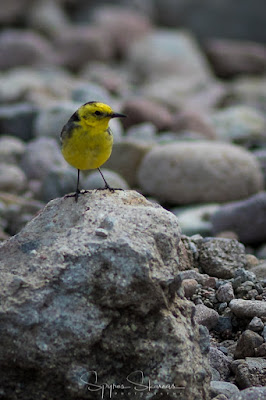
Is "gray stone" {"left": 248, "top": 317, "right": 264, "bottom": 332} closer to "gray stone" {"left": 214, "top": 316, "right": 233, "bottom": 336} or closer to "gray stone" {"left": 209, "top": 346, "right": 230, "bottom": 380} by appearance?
"gray stone" {"left": 214, "top": 316, "right": 233, "bottom": 336}

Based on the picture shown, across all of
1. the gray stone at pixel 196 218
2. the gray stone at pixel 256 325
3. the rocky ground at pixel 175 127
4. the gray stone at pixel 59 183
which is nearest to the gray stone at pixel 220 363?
the rocky ground at pixel 175 127

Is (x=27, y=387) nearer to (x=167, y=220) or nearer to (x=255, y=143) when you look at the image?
(x=167, y=220)

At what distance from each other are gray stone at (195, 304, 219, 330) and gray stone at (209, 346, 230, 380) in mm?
366

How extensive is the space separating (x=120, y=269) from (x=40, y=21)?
21.6 metres

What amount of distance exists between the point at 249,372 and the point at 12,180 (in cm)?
645

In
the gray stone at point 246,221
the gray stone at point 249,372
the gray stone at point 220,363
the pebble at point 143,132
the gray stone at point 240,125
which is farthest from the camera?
the gray stone at point 240,125

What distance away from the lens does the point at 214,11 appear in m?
26.1

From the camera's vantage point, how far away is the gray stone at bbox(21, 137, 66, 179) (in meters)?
10.8

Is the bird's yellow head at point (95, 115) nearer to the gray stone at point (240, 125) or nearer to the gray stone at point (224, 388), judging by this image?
the gray stone at point (224, 388)

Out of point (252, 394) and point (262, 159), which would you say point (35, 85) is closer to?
point (262, 159)

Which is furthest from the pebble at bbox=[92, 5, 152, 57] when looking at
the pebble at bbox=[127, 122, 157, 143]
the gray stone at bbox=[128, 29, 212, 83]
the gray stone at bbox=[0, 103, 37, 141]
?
the gray stone at bbox=[0, 103, 37, 141]

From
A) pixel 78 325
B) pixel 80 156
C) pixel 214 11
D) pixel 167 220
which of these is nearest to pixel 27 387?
pixel 78 325

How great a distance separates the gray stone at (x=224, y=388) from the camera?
4.29 metres

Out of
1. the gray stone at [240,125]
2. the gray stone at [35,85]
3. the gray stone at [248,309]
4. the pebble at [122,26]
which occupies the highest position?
the pebble at [122,26]
